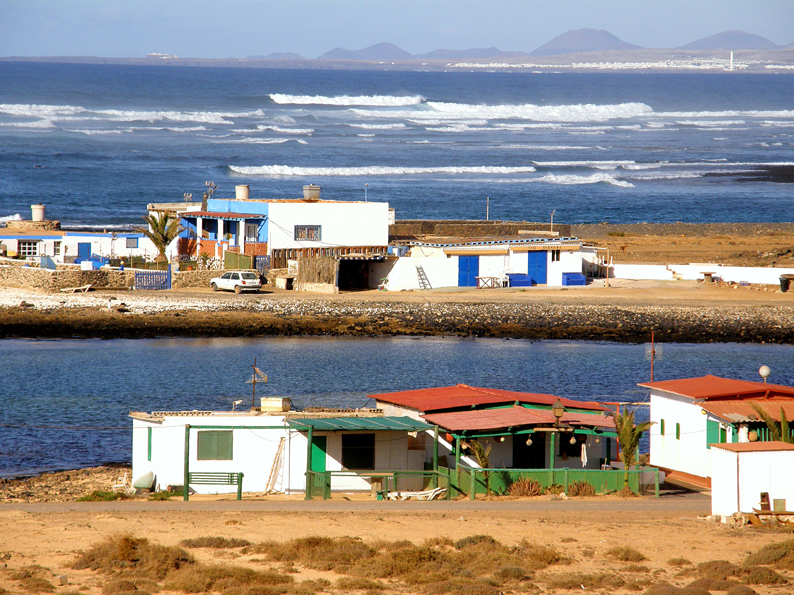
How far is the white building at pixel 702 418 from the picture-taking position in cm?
1797

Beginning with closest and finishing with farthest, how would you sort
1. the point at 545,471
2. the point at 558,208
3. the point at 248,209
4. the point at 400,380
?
the point at 545,471
the point at 400,380
the point at 248,209
the point at 558,208

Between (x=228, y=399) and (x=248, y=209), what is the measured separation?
16590mm

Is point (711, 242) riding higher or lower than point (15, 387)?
higher

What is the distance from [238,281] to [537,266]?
496 inches

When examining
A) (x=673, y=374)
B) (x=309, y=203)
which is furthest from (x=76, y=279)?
(x=673, y=374)

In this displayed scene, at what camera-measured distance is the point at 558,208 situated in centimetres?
7588

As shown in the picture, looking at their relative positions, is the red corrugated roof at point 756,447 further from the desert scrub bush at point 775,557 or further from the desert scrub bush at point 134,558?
the desert scrub bush at point 134,558

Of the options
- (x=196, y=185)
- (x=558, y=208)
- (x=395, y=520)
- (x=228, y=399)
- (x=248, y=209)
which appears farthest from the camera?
(x=196, y=185)

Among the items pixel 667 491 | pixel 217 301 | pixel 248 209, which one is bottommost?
pixel 667 491

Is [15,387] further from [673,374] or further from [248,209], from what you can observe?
[673,374]

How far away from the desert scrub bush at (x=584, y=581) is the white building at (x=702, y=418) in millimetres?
6132

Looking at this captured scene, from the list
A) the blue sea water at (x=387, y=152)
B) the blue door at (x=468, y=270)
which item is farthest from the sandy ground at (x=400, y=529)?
the blue sea water at (x=387, y=152)

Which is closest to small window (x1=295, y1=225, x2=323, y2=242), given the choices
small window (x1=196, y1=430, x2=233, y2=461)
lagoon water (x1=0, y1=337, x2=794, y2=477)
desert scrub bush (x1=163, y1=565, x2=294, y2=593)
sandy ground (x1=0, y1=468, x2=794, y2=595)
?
lagoon water (x1=0, y1=337, x2=794, y2=477)

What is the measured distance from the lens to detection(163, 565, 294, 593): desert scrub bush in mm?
11695
